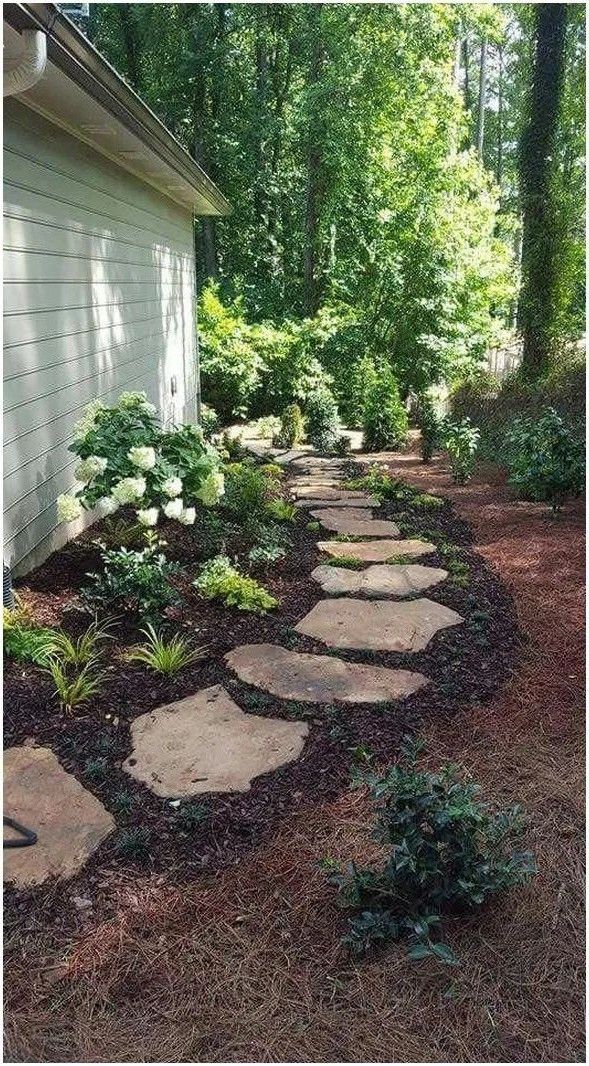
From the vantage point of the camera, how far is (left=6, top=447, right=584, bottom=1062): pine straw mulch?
5.30 ft

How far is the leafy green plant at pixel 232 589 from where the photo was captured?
3.88 metres

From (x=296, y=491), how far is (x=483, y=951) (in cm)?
541

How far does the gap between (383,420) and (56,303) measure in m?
6.08

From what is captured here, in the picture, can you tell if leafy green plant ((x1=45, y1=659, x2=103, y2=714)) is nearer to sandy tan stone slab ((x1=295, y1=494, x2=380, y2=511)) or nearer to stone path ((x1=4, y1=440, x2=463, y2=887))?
stone path ((x1=4, y1=440, x2=463, y2=887))

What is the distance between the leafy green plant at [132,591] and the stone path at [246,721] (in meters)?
0.52

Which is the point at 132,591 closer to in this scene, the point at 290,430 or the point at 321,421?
the point at 290,430

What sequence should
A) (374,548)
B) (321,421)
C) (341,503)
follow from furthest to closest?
(321,421)
(341,503)
(374,548)

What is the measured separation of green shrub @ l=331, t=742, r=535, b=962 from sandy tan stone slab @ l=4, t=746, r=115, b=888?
29.4 inches

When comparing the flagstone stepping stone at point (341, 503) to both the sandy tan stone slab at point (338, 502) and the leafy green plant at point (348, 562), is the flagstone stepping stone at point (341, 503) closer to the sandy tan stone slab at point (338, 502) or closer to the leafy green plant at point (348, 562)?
the sandy tan stone slab at point (338, 502)

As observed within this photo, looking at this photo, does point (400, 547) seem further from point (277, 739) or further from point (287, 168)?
point (287, 168)

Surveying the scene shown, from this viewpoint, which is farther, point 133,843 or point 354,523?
point 354,523

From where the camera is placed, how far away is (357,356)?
12594 mm

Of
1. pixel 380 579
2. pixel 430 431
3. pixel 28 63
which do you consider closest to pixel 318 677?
pixel 380 579

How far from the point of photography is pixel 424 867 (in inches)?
73.2
